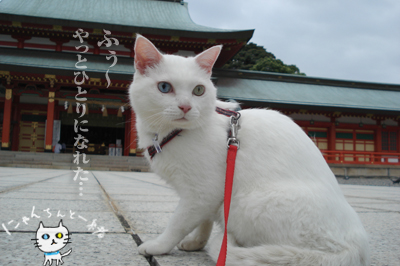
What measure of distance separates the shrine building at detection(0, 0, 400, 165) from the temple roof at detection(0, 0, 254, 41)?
0.05 m

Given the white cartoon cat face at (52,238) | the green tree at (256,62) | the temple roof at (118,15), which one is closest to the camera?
the white cartoon cat face at (52,238)

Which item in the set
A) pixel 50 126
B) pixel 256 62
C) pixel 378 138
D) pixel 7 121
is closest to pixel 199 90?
pixel 50 126

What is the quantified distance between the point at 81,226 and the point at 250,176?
1.04 meters

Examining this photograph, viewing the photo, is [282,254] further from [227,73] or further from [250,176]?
[227,73]

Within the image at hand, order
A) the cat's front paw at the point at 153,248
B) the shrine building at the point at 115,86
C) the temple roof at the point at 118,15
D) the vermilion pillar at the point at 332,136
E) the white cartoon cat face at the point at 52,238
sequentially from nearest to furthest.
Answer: the white cartoon cat face at the point at 52,238, the cat's front paw at the point at 153,248, the shrine building at the point at 115,86, the temple roof at the point at 118,15, the vermilion pillar at the point at 332,136

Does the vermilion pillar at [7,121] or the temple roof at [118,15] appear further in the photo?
the temple roof at [118,15]

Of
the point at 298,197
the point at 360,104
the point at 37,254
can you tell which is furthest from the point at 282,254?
the point at 360,104

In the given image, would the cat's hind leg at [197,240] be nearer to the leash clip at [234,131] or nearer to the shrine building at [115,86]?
the leash clip at [234,131]

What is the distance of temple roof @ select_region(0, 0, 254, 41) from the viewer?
13008 millimetres

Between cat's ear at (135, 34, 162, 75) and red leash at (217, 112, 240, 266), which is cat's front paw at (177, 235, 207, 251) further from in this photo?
cat's ear at (135, 34, 162, 75)

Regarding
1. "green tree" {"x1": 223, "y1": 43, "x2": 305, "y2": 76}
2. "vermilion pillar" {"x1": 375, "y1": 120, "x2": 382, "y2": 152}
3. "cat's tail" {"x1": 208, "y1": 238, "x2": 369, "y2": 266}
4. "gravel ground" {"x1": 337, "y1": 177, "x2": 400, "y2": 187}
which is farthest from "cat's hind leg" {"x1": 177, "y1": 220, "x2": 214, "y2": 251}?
"green tree" {"x1": 223, "y1": 43, "x2": 305, "y2": 76}

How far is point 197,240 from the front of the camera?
4.74ft

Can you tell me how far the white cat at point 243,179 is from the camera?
1120 millimetres

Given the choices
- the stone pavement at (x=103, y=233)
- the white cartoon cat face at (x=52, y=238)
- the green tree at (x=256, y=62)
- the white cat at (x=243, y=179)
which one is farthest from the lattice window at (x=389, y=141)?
the white cartoon cat face at (x=52, y=238)
